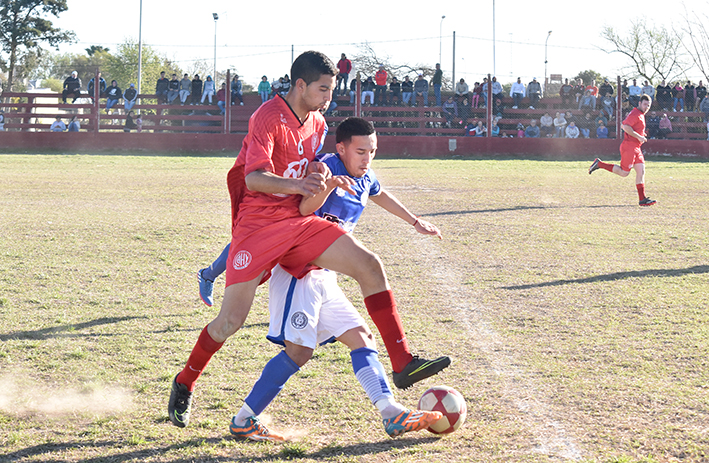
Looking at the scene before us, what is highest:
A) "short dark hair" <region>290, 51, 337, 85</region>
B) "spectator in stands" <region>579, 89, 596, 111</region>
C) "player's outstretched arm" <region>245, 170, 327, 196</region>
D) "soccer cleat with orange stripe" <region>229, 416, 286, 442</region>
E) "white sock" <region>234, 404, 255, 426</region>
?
"spectator in stands" <region>579, 89, 596, 111</region>

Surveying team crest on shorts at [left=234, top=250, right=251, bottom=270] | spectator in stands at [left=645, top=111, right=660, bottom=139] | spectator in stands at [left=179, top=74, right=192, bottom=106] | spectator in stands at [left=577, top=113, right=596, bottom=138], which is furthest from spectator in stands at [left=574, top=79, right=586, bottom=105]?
team crest on shorts at [left=234, top=250, right=251, bottom=270]

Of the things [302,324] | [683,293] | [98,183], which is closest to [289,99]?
[302,324]

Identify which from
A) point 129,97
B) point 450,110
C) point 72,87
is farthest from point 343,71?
point 72,87

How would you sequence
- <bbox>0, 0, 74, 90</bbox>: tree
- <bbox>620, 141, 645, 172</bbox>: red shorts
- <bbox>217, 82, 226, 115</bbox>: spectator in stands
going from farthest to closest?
1. <bbox>0, 0, 74, 90</bbox>: tree
2. <bbox>217, 82, 226, 115</bbox>: spectator in stands
3. <bbox>620, 141, 645, 172</bbox>: red shorts

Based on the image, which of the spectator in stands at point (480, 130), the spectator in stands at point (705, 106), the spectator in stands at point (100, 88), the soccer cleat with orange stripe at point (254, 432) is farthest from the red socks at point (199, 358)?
the spectator in stands at point (705, 106)

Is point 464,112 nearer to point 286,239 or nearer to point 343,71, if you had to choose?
point 343,71

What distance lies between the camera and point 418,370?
323cm

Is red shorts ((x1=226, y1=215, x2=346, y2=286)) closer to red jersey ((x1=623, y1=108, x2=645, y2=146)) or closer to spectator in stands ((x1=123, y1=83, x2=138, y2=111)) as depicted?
red jersey ((x1=623, y1=108, x2=645, y2=146))

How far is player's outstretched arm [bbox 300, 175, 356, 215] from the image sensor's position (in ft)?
10.6

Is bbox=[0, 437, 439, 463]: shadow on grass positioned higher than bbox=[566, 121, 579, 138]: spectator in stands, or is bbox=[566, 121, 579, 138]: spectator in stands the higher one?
bbox=[566, 121, 579, 138]: spectator in stands

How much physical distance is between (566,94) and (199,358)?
81.7ft

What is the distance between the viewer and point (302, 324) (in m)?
3.26

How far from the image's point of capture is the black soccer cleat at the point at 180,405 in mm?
3352

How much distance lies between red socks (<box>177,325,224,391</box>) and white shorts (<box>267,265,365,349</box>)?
1.01 feet
